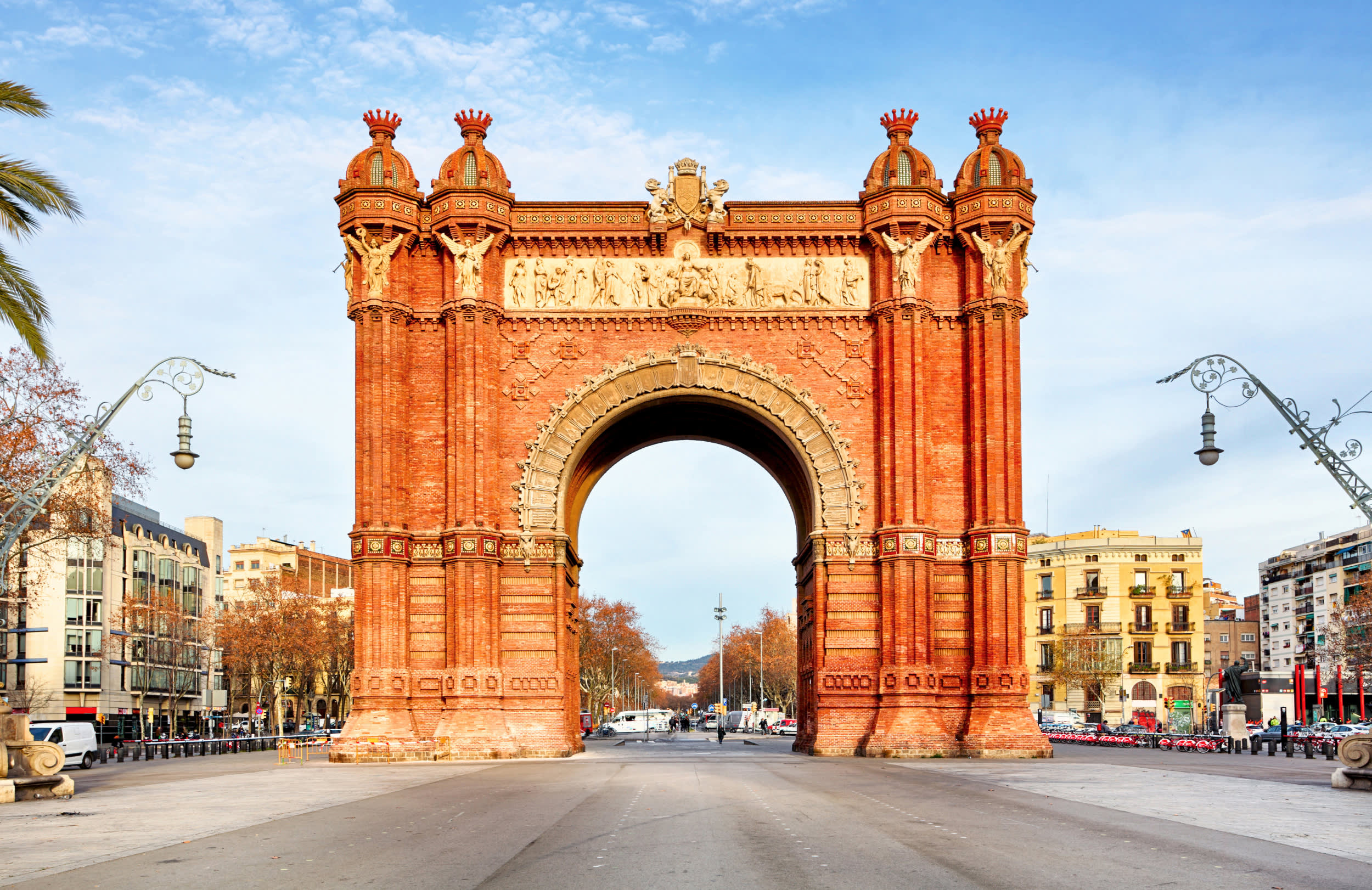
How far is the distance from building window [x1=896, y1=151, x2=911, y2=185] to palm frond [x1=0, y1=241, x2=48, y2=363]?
81.2ft

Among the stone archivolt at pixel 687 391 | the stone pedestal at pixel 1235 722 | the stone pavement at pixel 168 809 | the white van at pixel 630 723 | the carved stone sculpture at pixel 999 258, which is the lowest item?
the white van at pixel 630 723

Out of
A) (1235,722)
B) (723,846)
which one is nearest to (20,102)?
(723,846)

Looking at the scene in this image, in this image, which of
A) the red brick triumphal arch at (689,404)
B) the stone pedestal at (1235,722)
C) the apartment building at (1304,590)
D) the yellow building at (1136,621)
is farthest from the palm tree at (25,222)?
the apartment building at (1304,590)

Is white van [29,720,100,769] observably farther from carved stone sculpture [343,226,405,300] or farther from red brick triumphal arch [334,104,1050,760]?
carved stone sculpture [343,226,405,300]

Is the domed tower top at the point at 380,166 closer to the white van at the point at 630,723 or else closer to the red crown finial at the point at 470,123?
the red crown finial at the point at 470,123

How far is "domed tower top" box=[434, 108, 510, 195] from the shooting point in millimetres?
39656

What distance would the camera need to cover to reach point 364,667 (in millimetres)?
37750

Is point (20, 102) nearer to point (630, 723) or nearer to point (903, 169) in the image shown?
point (903, 169)

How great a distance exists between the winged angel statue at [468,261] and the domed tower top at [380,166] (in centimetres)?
221

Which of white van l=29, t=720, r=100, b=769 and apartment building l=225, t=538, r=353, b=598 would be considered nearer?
white van l=29, t=720, r=100, b=769

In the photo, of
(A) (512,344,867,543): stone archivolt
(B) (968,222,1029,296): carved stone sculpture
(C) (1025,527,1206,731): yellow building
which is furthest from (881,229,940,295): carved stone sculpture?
(C) (1025,527,1206,731): yellow building

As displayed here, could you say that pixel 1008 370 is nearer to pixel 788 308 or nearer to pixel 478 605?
pixel 788 308

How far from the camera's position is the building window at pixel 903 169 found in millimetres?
39875

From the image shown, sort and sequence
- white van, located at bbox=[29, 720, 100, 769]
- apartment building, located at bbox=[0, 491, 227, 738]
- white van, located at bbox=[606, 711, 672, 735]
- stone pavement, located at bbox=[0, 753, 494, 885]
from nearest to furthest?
stone pavement, located at bbox=[0, 753, 494, 885]
white van, located at bbox=[29, 720, 100, 769]
apartment building, located at bbox=[0, 491, 227, 738]
white van, located at bbox=[606, 711, 672, 735]
